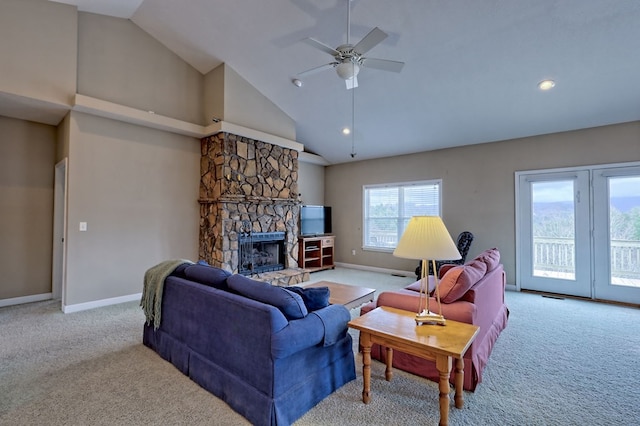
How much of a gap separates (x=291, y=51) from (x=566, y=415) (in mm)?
4877

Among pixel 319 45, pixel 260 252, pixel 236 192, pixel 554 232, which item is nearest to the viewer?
pixel 319 45

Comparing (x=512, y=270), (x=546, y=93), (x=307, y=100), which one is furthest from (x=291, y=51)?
(x=512, y=270)

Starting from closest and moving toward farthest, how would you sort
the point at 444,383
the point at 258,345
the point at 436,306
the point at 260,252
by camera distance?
the point at 444,383
the point at 258,345
the point at 436,306
the point at 260,252

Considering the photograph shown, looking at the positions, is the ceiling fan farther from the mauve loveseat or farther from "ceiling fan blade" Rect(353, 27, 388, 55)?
the mauve loveseat

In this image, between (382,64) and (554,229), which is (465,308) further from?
(554,229)

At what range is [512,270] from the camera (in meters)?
5.43

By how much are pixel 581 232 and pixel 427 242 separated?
445 cm

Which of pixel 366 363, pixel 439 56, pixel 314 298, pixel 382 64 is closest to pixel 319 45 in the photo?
pixel 382 64

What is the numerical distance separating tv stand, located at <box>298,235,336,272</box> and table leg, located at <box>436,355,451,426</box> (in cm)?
510

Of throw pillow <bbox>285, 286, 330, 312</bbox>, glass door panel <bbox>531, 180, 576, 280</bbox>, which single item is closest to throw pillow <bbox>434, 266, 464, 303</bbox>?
throw pillow <bbox>285, 286, 330, 312</bbox>

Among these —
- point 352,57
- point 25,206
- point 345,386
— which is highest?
point 352,57

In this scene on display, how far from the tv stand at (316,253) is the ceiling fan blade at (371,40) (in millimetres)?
4547

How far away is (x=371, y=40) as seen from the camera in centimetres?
275

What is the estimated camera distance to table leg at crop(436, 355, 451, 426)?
5.76ft
